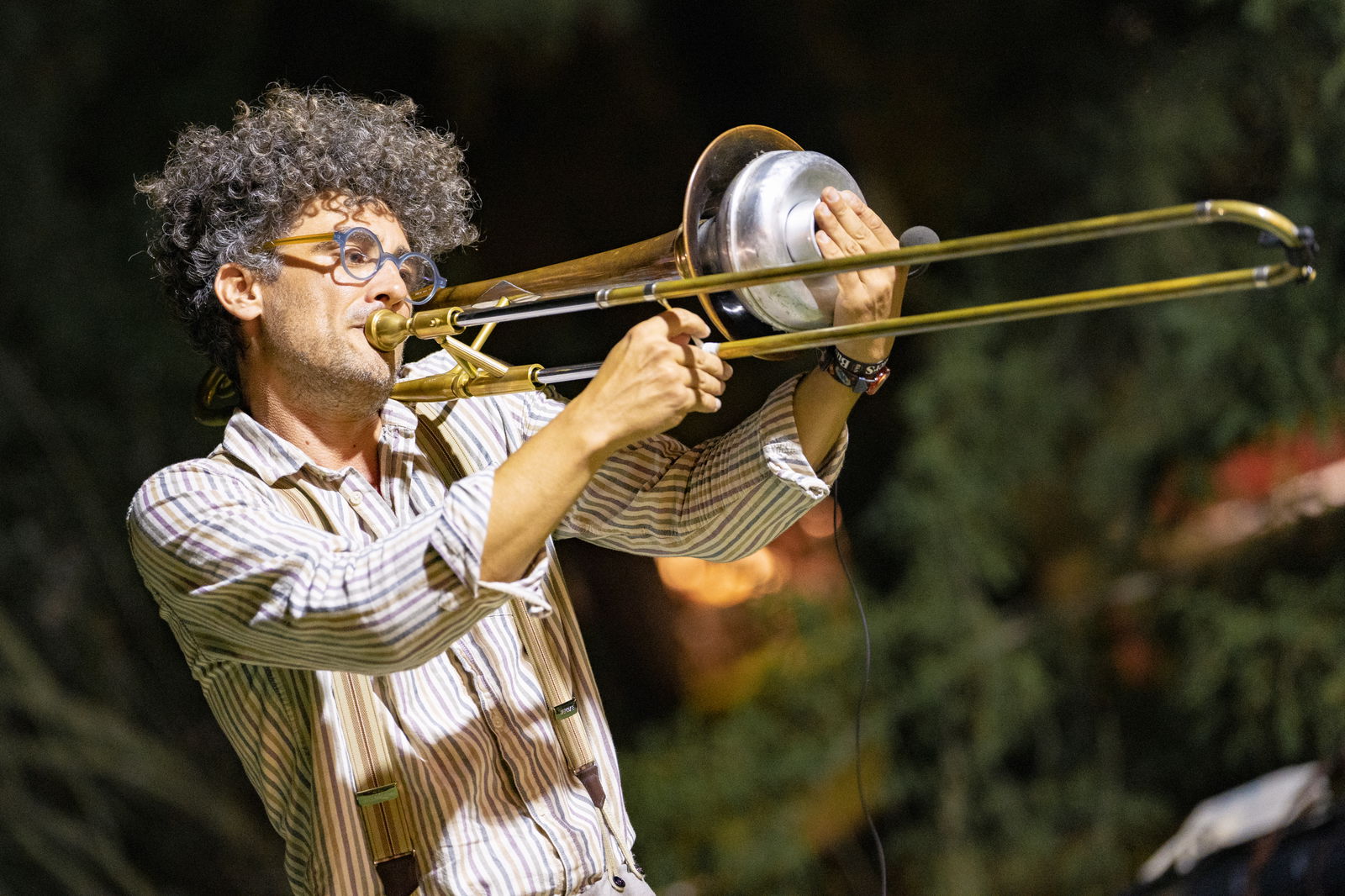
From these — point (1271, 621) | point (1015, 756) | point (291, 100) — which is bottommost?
point (1015, 756)

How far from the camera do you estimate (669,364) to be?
132 centimetres

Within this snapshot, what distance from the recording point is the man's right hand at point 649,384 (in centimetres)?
129

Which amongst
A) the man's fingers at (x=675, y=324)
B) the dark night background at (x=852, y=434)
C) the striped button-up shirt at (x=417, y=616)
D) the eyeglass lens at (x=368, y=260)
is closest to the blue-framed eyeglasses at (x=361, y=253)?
the eyeglass lens at (x=368, y=260)

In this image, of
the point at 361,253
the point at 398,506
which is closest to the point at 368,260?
the point at 361,253

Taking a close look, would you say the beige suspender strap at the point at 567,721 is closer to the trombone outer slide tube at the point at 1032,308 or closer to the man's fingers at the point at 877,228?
the trombone outer slide tube at the point at 1032,308

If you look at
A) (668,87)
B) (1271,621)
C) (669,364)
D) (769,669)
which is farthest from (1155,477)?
(669,364)

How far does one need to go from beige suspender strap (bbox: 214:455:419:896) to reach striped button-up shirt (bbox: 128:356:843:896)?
0.04 feet

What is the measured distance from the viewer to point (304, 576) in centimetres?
130

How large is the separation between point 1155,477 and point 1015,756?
868mm

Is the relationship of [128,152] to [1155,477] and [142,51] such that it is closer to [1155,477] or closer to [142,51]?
[142,51]

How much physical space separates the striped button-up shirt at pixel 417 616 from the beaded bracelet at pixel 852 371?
0.07 m

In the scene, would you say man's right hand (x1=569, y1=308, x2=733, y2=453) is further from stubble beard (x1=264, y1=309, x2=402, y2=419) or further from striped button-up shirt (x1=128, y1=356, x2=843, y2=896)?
stubble beard (x1=264, y1=309, x2=402, y2=419)

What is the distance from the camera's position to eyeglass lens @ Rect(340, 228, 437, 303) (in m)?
1.62

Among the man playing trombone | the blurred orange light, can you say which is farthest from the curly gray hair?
the blurred orange light
